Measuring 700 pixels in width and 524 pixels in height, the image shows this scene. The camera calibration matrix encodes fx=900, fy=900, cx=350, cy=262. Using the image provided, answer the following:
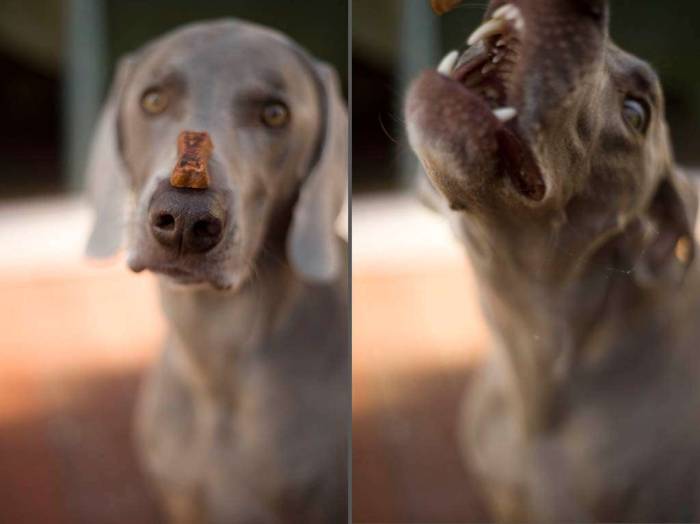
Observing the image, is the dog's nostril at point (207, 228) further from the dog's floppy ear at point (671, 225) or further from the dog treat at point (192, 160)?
the dog's floppy ear at point (671, 225)

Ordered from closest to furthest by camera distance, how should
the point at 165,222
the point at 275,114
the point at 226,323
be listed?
the point at 165,222
the point at 275,114
the point at 226,323

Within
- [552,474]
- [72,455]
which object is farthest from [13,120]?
[552,474]

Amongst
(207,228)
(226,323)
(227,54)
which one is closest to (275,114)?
(227,54)

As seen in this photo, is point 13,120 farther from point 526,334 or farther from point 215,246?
point 526,334

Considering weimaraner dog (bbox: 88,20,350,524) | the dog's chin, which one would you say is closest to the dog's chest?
weimaraner dog (bbox: 88,20,350,524)

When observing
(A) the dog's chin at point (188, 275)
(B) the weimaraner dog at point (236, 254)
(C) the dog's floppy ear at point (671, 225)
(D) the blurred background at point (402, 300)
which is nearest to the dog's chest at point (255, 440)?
(B) the weimaraner dog at point (236, 254)

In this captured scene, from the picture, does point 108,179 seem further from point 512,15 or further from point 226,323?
point 512,15

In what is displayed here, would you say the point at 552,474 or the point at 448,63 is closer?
the point at 448,63

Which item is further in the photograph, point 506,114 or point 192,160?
point 192,160
